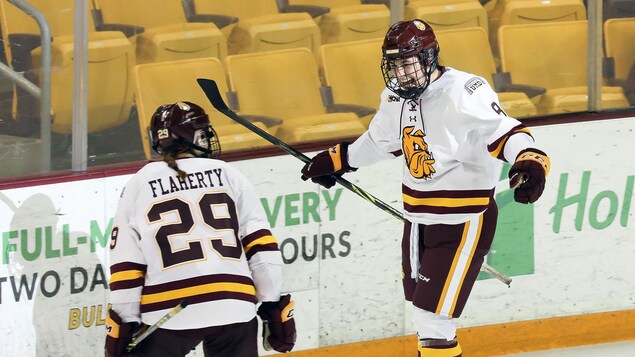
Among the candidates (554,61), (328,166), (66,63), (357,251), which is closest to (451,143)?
(328,166)

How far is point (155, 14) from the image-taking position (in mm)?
4590

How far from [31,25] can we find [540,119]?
1.95 m

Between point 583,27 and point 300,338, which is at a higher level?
point 583,27

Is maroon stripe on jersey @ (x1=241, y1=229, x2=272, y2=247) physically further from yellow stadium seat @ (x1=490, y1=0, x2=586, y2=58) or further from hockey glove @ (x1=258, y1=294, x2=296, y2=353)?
yellow stadium seat @ (x1=490, y1=0, x2=586, y2=58)

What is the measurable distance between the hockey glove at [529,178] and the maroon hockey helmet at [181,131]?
0.83 metres

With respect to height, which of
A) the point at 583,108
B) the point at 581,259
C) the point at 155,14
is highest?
the point at 155,14

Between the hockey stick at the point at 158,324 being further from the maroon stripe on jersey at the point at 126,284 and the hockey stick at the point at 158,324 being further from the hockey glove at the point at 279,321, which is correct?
the hockey glove at the point at 279,321

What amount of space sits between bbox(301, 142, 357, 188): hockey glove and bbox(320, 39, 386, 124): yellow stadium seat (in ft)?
2.29

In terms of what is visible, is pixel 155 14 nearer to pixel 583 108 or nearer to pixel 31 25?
pixel 31 25

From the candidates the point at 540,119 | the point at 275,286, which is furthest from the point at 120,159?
the point at 540,119

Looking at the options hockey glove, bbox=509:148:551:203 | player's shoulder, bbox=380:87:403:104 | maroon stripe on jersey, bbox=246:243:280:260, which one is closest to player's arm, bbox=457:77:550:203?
hockey glove, bbox=509:148:551:203

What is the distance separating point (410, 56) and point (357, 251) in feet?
3.83

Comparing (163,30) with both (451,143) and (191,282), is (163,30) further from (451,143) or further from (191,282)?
(191,282)

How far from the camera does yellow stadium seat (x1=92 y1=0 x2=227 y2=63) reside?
450 centimetres
